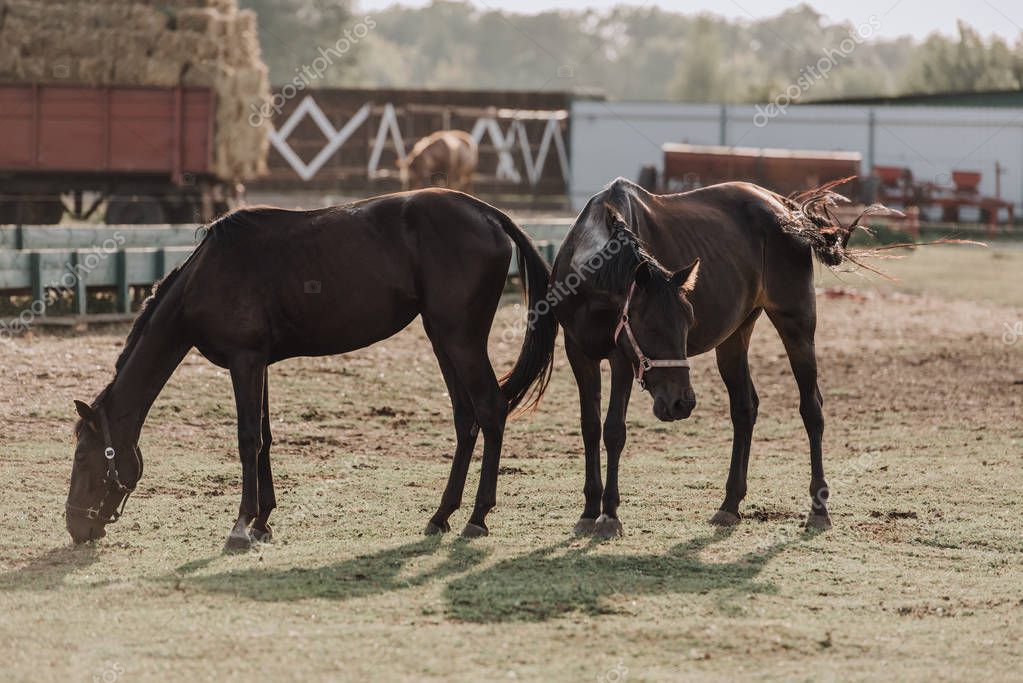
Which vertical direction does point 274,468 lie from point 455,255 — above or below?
below

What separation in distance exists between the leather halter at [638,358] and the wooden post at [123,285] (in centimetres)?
860

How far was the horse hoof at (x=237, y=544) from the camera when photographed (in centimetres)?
675

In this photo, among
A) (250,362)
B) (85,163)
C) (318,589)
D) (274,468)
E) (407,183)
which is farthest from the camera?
(407,183)

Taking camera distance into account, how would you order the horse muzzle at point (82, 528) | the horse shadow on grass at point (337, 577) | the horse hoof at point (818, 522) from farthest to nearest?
the horse hoof at point (818, 522) < the horse muzzle at point (82, 528) < the horse shadow on grass at point (337, 577)

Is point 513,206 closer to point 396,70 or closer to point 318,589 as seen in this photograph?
point 318,589

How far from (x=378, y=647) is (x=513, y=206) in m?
31.1

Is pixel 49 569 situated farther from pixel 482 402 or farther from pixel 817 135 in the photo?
pixel 817 135

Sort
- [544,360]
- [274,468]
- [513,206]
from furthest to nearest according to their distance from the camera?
[513,206] < [274,468] < [544,360]

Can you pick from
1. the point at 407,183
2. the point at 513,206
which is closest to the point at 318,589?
the point at 407,183

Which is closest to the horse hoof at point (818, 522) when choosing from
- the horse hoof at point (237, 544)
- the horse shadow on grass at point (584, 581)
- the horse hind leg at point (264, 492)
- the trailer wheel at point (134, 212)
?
the horse shadow on grass at point (584, 581)

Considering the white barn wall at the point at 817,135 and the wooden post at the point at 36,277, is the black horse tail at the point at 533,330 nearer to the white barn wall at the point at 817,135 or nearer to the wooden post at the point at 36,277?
the wooden post at the point at 36,277

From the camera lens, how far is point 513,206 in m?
35.9

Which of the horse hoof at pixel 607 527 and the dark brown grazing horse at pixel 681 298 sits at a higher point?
the dark brown grazing horse at pixel 681 298

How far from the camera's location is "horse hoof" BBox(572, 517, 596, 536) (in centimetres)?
707
